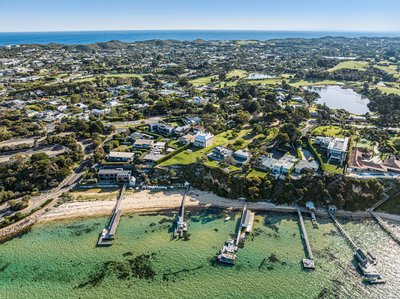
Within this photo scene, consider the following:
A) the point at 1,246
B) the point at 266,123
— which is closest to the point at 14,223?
the point at 1,246

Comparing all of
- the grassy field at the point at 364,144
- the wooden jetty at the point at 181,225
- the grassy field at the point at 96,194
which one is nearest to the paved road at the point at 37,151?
the grassy field at the point at 96,194

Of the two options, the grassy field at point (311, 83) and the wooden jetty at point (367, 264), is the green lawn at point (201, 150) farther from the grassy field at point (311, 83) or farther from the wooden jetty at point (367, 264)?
the grassy field at point (311, 83)

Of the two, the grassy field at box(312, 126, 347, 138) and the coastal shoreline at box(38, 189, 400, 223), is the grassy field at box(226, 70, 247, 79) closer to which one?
the grassy field at box(312, 126, 347, 138)

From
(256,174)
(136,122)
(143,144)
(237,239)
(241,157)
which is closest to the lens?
(237,239)

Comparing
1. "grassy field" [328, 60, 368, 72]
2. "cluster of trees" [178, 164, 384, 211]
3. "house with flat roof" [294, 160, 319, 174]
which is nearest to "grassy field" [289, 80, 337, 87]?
"grassy field" [328, 60, 368, 72]

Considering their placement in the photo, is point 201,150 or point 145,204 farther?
point 201,150

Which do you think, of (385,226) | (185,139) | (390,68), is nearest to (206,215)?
(185,139)

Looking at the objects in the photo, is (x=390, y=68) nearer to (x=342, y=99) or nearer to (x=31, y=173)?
(x=342, y=99)
